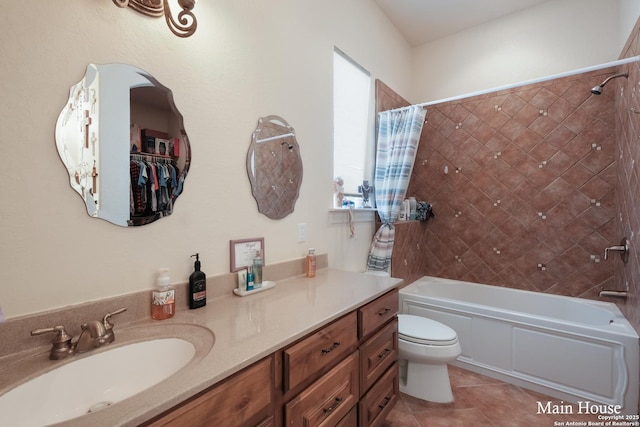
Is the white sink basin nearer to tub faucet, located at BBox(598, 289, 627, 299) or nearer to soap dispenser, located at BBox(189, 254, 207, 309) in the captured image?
soap dispenser, located at BBox(189, 254, 207, 309)

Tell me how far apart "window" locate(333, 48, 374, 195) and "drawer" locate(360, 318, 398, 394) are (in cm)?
113

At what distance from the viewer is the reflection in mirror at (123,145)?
0.88 metres

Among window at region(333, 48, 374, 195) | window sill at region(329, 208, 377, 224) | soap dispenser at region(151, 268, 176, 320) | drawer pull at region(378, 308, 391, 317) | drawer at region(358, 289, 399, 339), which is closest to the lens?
soap dispenser at region(151, 268, 176, 320)

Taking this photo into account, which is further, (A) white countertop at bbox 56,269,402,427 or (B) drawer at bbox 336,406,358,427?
(B) drawer at bbox 336,406,358,427

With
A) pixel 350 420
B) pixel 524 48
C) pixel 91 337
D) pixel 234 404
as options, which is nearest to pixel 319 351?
pixel 234 404

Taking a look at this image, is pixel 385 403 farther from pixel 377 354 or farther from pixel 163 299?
pixel 163 299

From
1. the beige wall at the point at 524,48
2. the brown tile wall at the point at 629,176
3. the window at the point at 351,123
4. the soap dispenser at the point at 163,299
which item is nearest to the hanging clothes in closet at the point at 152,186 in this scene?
the soap dispenser at the point at 163,299

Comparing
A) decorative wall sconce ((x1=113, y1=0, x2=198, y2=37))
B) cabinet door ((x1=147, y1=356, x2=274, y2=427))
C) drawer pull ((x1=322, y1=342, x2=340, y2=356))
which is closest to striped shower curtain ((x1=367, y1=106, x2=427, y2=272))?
drawer pull ((x1=322, y1=342, x2=340, y2=356))

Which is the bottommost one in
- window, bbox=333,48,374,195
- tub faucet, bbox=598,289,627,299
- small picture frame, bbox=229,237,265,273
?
tub faucet, bbox=598,289,627,299

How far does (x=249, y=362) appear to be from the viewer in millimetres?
730

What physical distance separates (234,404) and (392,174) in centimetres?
202

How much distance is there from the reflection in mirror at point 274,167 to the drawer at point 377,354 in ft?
2.68

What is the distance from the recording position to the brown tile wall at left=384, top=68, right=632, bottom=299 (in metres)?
2.34

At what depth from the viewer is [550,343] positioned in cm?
195
